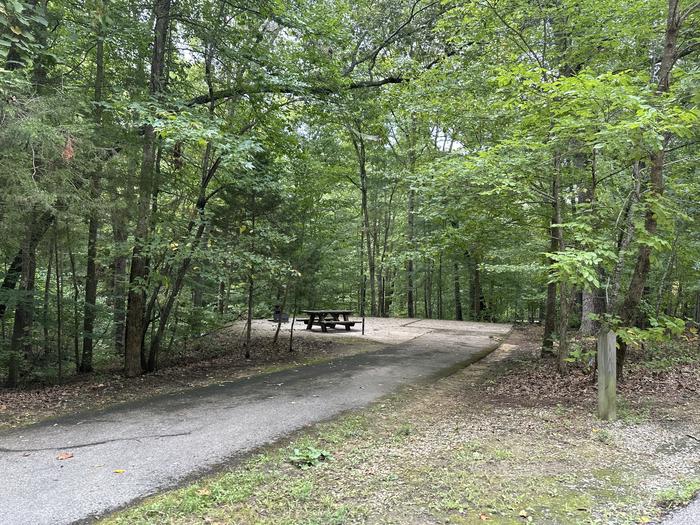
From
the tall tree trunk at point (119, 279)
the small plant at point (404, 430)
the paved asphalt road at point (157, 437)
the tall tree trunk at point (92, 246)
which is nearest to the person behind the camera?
the paved asphalt road at point (157, 437)

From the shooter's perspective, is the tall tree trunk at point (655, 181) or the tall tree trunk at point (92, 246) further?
the tall tree trunk at point (92, 246)

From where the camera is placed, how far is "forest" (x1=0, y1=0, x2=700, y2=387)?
15.8 ft

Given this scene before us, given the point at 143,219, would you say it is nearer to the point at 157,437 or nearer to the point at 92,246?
the point at 92,246

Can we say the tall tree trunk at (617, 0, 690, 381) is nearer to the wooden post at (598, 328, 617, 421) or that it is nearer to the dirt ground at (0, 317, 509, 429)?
the wooden post at (598, 328, 617, 421)

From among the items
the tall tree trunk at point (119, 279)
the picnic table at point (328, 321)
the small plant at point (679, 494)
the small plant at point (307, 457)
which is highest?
the tall tree trunk at point (119, 279)

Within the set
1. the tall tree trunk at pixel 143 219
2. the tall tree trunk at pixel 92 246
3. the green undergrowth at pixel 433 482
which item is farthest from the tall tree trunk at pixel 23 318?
the green undergrowth at pixel 433 482

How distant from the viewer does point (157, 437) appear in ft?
14.1

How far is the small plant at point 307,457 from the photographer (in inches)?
144

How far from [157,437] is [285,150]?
5530 mm

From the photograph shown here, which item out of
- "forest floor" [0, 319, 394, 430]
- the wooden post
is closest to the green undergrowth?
the wooden post

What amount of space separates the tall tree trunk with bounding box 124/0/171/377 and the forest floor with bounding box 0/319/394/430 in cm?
54

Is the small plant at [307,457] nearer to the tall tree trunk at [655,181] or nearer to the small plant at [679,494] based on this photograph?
the small plant at [679,494]

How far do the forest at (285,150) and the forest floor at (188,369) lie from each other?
0.52 meters

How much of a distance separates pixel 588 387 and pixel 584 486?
3150 millimetres
